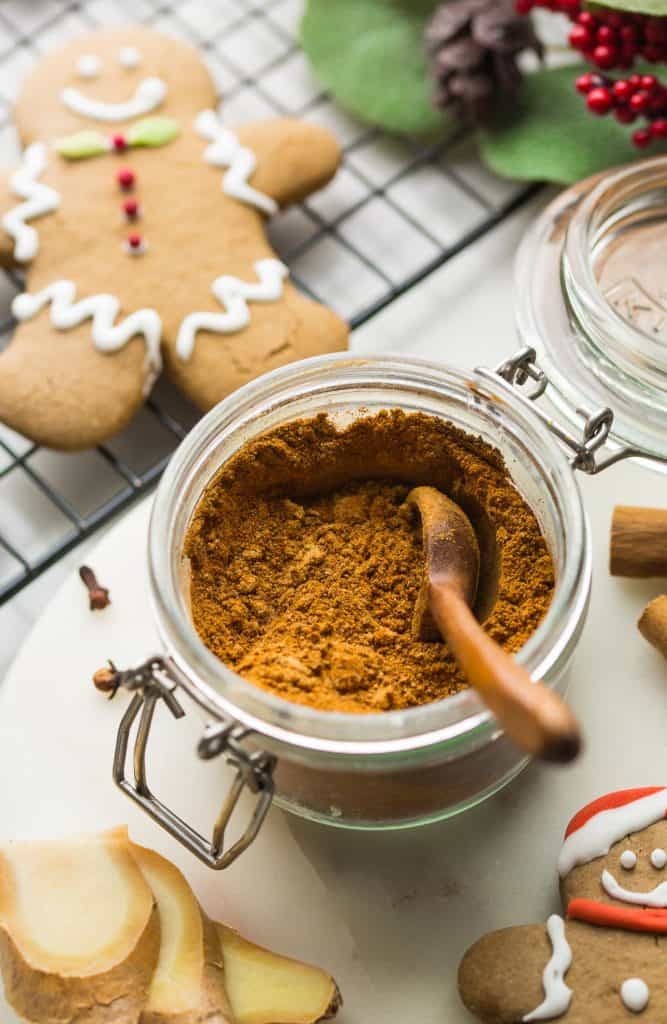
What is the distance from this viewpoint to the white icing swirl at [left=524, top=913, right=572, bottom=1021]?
63 centimetres

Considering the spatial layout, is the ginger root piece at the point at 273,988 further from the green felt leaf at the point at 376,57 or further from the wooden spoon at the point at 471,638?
the green felt leaf at the point at 376,57

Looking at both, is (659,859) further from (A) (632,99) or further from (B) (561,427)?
(A) (632,99)

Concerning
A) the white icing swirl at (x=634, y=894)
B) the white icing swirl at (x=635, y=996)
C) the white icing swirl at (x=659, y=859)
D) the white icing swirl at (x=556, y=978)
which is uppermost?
the white icing swirl at (x=556, y=978)

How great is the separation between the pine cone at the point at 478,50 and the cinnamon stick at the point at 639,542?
1.41 feet

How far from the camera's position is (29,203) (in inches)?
37.3

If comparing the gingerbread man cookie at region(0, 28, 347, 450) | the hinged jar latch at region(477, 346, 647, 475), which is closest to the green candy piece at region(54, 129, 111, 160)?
the gingerbread man cookie at region(0, 28, 347, 450)

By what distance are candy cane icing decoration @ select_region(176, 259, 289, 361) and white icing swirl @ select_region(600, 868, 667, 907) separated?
49 centimetres

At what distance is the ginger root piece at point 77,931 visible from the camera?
0.63 meters

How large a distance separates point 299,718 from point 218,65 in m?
0.79

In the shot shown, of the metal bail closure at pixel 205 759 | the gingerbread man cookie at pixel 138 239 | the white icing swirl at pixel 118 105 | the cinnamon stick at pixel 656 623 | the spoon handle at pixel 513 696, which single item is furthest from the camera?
the white icing swirl at pixel 118 105

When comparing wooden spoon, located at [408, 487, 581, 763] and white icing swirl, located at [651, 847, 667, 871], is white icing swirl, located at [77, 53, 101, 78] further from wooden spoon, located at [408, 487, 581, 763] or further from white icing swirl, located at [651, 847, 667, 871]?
white icing swirl, located at [651, 847, 667, 871]

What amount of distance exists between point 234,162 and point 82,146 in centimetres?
13

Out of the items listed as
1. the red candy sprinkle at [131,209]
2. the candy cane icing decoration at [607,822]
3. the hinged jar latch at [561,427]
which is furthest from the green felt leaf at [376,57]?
the candy cane icing decoration at [607,822]

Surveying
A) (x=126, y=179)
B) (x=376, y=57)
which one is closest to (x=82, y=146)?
(x=126, y=179)
